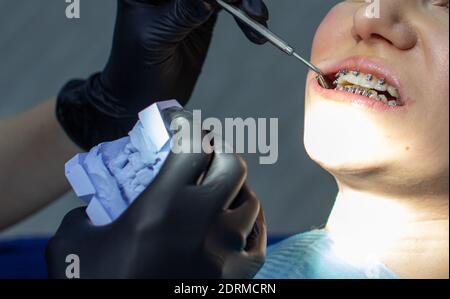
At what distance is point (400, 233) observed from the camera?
1.08 m

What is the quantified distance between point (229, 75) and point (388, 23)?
2.41 ft

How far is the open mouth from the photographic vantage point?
1.03m

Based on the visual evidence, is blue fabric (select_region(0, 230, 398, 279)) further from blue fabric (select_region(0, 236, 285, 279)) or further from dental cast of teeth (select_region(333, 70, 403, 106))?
blue fabric (select_region(0, 236, 285, 279))

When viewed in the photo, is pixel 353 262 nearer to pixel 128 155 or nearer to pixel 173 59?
pixel 128 155

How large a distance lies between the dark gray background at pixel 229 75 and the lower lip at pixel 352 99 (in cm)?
47

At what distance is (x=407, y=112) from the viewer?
1004mm

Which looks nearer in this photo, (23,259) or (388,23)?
(388,23)

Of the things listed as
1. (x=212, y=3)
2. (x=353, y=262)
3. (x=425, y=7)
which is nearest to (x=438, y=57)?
(x=425, y=7)

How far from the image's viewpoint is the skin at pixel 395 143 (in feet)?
3.29

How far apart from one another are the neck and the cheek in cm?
25

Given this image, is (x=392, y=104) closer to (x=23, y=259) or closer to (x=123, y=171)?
(x=123, y=171)

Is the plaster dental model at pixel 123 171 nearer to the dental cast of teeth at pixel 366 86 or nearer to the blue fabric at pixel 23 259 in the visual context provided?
the dental cast of teeth at pixel 366 86

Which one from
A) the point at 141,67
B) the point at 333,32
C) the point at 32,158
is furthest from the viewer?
the point at 32,158

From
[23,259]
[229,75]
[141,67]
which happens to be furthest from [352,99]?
[23,259]
